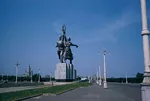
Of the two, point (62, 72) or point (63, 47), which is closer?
point (62, 72)

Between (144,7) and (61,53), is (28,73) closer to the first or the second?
(61,53)

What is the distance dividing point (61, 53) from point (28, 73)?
239ft

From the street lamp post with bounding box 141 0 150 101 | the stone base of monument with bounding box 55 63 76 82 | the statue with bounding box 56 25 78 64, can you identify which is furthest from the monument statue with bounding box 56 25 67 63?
the street lamp post with bounding box 141 0 150 101

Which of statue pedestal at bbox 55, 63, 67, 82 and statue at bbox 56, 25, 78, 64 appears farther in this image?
statue at bbox 56, 25, 78, 64

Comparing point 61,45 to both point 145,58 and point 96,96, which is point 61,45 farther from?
point 145,58

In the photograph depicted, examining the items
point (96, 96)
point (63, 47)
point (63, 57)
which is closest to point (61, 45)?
point (63, 47)

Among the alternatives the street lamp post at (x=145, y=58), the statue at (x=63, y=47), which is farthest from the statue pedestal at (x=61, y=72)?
the street lamp post at (x=145, y=58)

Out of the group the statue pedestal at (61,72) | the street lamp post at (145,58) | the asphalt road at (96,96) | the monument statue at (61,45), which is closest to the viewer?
the street lamp post at (145,58)

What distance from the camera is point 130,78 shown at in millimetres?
92625

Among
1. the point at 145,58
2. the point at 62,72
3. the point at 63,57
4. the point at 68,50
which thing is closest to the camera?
the point at 145,58

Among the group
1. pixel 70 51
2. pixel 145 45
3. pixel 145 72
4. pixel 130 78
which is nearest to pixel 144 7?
pixel 145 45

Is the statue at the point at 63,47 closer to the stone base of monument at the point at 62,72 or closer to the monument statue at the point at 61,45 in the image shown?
the monument statue at the point at 61,45

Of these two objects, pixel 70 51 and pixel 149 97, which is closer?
pixel 149 97

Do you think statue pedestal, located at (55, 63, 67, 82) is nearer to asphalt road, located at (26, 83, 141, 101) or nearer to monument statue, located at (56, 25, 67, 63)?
monument statue, located at (56, 25, 67, 63)
